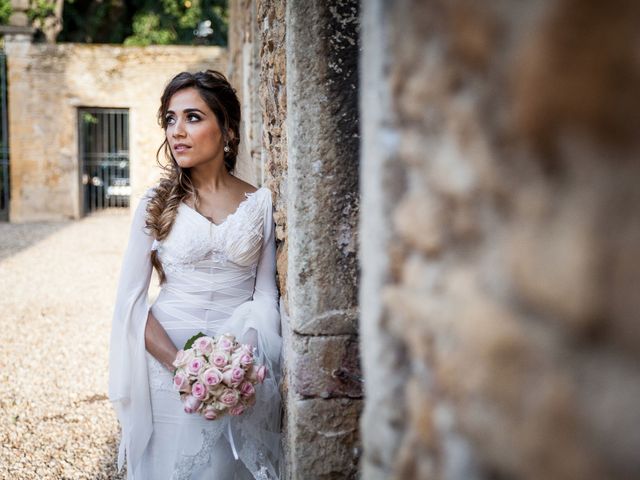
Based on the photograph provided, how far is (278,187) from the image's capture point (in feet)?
7.40

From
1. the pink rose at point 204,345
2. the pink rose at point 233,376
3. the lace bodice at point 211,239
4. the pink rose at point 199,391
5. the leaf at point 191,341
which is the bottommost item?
the pink rose at point 199,391

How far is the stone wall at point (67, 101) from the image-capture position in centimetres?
1295

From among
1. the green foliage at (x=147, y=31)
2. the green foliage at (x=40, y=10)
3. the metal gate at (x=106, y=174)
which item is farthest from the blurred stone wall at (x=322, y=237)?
the green foliage at (x=147, y=31)

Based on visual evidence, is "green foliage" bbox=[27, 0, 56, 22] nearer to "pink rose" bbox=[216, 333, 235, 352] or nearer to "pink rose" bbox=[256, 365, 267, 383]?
"pink rose" bbox=[216, 333, 235, 352]

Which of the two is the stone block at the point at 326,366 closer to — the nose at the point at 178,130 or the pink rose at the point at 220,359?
the pink rose at the point at 220,359

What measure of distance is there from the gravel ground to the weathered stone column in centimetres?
174

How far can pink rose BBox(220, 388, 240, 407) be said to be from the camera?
6.29 ft

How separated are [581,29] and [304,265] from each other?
135 cm

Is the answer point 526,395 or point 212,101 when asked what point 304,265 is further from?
point 526,395

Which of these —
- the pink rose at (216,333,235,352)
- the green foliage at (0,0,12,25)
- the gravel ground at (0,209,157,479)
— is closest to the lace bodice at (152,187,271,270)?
the pink rose at (216,333,235,352)

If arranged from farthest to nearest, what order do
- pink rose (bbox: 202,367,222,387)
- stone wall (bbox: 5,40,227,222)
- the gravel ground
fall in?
1. stone wall (bbox: 5,40,227,222)
2. the gravel ground
3. pink rose (bbox: 202,367,222,387)

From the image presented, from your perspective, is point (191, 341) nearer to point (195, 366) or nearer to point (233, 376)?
point (195, 366)

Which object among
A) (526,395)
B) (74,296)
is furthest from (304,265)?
(74,296)

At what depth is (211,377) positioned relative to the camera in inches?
74.1
